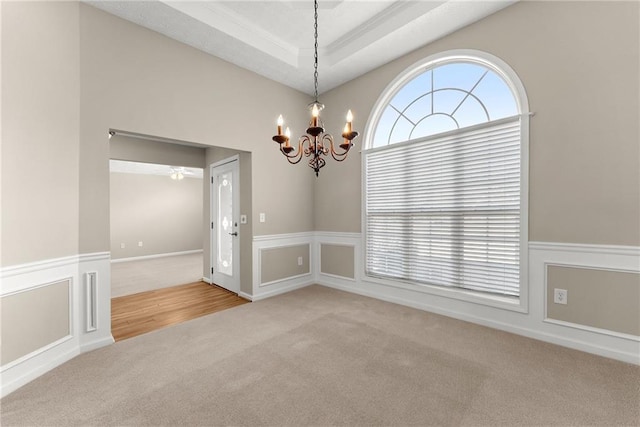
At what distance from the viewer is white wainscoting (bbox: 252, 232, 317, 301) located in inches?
153

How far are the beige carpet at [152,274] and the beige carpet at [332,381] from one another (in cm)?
236

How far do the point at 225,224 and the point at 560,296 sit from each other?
4439 millimetres

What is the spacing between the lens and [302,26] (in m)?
3.19

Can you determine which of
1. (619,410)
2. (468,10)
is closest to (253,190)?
(468,10)

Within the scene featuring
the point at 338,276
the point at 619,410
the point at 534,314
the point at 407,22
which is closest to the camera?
the point at 619,410

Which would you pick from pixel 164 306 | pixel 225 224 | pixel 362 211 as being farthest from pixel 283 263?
pixel 164 306

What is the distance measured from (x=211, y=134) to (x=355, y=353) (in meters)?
2.98

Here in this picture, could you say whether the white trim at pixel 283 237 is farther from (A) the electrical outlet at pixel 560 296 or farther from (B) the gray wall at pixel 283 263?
(A) the electrical outlet at pixel 560 296

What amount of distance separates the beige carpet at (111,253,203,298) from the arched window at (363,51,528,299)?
12.5 feet

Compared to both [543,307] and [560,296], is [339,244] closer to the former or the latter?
[543,307]

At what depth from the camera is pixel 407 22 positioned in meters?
2.87

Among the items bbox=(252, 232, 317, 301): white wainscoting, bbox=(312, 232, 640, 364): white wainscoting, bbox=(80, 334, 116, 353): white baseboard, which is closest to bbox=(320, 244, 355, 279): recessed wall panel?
bbox=(252, 232, 317, 301): white wainscoting

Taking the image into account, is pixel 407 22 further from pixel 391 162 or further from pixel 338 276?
pixel 338 276

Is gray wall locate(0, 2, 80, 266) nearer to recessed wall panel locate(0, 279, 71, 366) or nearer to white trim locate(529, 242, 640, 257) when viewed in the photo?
recessed wall panel locate(0, 279, 71, 366)
